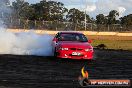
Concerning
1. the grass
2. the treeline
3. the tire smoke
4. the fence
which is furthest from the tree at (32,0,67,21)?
the tire smoke

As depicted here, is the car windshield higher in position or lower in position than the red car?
higher

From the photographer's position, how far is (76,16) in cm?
11900

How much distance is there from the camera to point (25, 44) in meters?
28.4

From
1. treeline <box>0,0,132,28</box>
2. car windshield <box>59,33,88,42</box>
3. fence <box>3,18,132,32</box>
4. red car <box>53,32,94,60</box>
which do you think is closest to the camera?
red car <box>53,32,94,60</box>

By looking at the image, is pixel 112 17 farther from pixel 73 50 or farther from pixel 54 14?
pixel 73 50

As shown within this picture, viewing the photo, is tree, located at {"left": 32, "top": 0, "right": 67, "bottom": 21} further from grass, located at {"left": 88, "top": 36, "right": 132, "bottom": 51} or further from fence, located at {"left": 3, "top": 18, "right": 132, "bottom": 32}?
grass, located at {"left": 88, "top": 36, "right": 132, "bottom": 51}

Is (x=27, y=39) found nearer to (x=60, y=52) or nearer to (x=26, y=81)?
(x=60, y=52)

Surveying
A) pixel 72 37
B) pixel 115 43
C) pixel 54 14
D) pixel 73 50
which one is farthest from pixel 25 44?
pixel 54 14

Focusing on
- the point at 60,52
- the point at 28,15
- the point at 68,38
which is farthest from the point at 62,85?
the point at 28,15

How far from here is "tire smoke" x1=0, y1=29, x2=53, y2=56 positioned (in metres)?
25.3

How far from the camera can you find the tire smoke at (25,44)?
2527 cm

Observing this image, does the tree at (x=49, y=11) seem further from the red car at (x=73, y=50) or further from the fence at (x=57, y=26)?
the red car at (x=73, y=50)

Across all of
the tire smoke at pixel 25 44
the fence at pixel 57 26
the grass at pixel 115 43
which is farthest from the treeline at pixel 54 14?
the tire smoke at pixel 25 44

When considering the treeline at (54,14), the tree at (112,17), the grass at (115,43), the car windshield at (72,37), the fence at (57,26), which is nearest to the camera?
the car windshield at (72,37)
